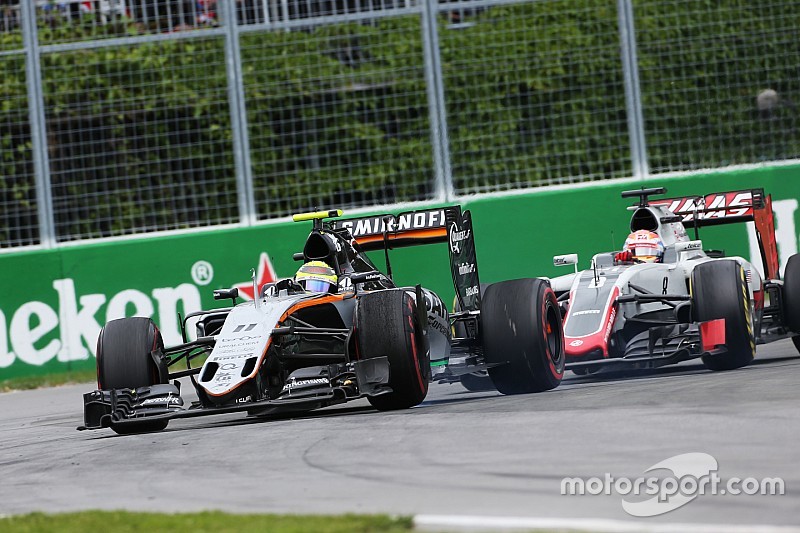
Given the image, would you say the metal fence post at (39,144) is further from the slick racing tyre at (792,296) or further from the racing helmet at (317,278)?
the slick racing tyre at (792,296)

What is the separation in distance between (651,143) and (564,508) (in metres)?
12.6

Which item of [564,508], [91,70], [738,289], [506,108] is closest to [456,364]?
[738,289]

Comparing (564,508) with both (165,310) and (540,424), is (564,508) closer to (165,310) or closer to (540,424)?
(540,424)

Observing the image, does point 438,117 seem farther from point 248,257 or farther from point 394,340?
point 394,340

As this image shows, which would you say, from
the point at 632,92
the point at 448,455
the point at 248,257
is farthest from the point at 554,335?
the point at 632,92

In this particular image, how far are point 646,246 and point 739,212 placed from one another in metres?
1.19

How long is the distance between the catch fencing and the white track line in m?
11.9

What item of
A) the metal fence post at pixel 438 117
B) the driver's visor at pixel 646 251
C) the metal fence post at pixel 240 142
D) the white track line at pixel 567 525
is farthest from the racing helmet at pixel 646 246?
the white track line at pixel 567 525

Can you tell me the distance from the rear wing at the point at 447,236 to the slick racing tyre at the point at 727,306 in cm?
183

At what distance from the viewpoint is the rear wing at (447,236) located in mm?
11523

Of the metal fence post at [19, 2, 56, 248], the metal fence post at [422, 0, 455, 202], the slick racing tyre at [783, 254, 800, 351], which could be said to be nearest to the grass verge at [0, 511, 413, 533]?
the slick racing tyre at [783, 254, 800, 351]

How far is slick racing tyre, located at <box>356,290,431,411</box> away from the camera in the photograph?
386 inches

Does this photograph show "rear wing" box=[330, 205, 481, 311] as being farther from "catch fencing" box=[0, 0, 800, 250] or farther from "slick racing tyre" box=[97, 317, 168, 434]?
"catch fencing" box=[0, 0, 800, 250]

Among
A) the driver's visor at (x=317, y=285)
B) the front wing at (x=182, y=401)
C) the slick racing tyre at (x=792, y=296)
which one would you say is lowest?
the front wing at (x=182, y=401)
